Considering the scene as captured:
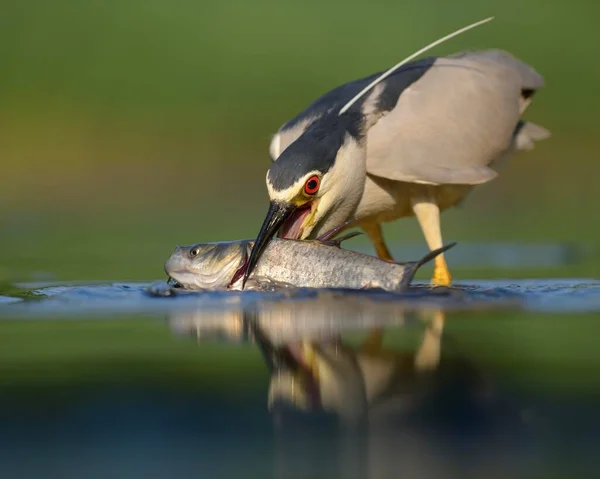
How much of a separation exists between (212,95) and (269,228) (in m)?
12.3

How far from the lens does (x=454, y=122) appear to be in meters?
7.47

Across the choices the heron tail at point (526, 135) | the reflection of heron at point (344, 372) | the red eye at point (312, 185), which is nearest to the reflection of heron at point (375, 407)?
the reflection of heron at point (344, 372)

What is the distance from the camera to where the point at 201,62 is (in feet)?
62.9

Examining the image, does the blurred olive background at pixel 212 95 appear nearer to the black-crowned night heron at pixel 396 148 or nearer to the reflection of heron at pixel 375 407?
the black-crowned night heron at pixel 396 148

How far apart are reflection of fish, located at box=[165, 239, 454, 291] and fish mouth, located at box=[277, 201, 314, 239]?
40 cm

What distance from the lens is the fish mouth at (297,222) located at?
6836mm

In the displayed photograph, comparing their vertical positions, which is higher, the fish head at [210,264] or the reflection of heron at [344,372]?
the fish head at [210,264]

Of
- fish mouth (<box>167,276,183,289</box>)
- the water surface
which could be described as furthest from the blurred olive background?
the water surface

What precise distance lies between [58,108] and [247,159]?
286 cm

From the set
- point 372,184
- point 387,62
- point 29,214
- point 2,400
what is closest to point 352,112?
point 372,184

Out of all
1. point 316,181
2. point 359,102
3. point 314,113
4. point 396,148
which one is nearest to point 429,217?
point 396,148

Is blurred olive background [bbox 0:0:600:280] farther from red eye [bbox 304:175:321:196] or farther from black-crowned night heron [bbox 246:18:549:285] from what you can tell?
red eye [bbox 304:175:321:196]

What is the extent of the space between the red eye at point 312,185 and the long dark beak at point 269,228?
0.12 meters

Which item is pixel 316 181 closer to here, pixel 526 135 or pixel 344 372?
pixel 526 135
